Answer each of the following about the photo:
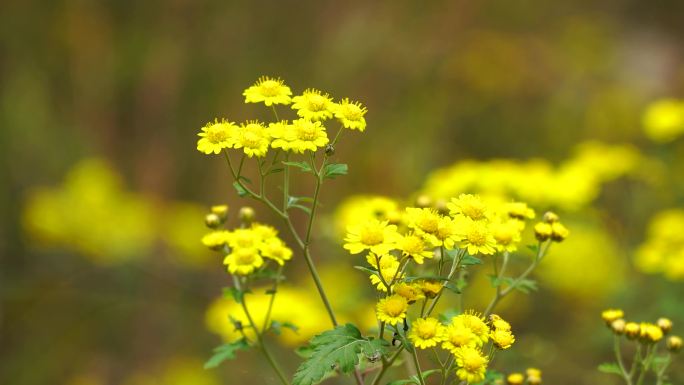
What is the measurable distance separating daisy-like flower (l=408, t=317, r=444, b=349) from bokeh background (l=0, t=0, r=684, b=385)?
5.31ft

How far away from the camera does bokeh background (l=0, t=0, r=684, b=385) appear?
10.8 ft

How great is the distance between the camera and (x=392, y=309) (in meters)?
1.14

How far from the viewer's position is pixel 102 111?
435 cm

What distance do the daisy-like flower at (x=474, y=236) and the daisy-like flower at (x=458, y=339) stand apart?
0.13 meters

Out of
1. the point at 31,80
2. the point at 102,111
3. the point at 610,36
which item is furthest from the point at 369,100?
the point at 610,36

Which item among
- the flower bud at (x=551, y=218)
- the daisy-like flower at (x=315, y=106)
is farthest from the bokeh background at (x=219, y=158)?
the daisy-like flower at (x=315, y=106)

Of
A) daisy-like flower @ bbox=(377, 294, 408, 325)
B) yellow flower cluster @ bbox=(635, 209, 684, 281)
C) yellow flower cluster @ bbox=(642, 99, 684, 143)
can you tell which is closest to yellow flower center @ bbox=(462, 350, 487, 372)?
daisy-like flower @ bbox=(377, 294, 408, 325)

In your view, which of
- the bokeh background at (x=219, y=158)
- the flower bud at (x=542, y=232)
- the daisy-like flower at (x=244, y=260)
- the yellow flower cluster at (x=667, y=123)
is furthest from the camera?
the bokeh background at (x=219, y=158)

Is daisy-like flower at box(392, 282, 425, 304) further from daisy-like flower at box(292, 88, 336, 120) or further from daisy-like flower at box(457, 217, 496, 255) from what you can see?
daisy-like flower at box(292, 88, 336, 120)

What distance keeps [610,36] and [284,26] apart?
2.80m

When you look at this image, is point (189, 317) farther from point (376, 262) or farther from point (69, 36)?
point (376, 262)

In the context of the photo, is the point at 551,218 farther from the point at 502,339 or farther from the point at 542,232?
the point at 502,339

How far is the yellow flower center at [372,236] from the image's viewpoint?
3.91 ft

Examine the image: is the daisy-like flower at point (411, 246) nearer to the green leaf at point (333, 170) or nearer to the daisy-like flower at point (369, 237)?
the daisy-like flower at point (369, 237)
